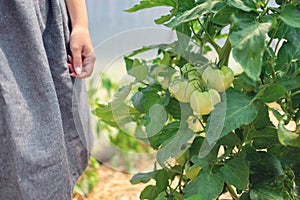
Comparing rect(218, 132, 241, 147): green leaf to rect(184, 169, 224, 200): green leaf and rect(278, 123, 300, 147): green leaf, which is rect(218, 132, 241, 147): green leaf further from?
rect(278, 123, 300, 147): green leaf

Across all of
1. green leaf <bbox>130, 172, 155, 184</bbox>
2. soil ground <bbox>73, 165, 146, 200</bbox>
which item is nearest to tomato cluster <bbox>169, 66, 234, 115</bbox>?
green leaf <bbox>130, 172, 155, 184</bbox>

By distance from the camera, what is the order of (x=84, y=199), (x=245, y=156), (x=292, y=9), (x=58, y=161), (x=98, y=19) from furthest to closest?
(x=98, y=19), (x=84, y=199), (x=58, y=161), (x=245, y=156), (x=292, y=9)

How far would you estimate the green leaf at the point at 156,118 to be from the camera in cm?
105

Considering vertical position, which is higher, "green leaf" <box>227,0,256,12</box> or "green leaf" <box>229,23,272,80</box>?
"green leaf" <box>227,0,256,12</box>

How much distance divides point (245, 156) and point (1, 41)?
53 cm

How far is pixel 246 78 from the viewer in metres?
0.91

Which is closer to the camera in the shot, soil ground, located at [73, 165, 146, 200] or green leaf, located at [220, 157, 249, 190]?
green leaf, located at [220, 157, 249, 190]

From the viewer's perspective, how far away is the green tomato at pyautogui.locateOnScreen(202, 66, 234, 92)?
3.14 ft

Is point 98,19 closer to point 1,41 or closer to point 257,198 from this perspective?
point 1,41

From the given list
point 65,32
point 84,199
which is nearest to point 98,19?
point 84,199

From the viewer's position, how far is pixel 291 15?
873 mm

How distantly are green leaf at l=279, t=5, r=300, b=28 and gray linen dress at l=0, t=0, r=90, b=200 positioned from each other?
491mm

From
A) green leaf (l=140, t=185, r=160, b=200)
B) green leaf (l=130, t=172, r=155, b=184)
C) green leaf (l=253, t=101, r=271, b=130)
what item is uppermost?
green leaf (l=253, t=101, r=271, b=130)

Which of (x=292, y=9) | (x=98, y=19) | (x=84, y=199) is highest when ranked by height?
(x=292, y=9)
